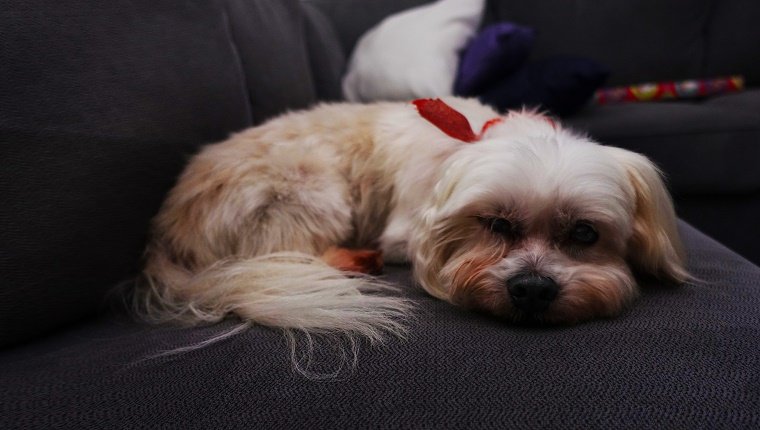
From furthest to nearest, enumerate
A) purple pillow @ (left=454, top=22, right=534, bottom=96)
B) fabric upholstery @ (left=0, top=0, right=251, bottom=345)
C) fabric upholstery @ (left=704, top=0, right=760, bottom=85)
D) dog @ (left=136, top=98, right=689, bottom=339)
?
1. fabric upholstery @ (left=704, top=0, right=760, bottom=85)
2. purple pillow @ (left=454, top=22, right=534, bottom=96)
3. dog @ (left=136, top=98, right=689, bottom=339)
4. fabric upholstery @ (left=0, top=0, right=251, bottom=345)

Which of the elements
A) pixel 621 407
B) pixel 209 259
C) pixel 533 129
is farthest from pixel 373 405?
pixel 533 129

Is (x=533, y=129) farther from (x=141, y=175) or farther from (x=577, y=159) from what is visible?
(x=141, y=175)

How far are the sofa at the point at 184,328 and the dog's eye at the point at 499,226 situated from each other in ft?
0.66

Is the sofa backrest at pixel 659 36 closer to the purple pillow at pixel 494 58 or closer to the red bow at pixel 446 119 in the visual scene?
the purple pillow at pixel 494 58

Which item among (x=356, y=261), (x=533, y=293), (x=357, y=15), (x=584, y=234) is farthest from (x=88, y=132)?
(x=357, y=15)

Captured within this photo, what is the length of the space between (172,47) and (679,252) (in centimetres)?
118

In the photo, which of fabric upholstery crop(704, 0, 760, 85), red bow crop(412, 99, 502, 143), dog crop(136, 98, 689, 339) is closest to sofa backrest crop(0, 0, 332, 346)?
dog crop(136, 98, 689, 339)

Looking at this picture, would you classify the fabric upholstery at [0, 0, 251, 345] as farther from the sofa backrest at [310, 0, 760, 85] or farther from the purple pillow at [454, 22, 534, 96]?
the sofa backrest at [310, 0, 760, 85]

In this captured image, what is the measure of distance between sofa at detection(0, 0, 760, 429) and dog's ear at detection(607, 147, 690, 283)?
0.05 metres

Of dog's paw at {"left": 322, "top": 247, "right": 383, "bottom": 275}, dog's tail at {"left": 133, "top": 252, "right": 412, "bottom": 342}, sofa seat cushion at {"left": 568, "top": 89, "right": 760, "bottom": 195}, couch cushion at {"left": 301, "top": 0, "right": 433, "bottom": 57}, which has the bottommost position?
sofa seat cushion at {"left": 568, "top": 89, "right": 760, "bottom": 195}

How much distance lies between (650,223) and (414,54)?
4.92 feet

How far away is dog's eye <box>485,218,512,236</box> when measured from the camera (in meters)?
1.08

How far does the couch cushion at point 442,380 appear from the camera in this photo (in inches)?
25.2

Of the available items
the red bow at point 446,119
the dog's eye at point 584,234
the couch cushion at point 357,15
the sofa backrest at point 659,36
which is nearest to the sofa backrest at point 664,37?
the sofa backrest at point 659,36
